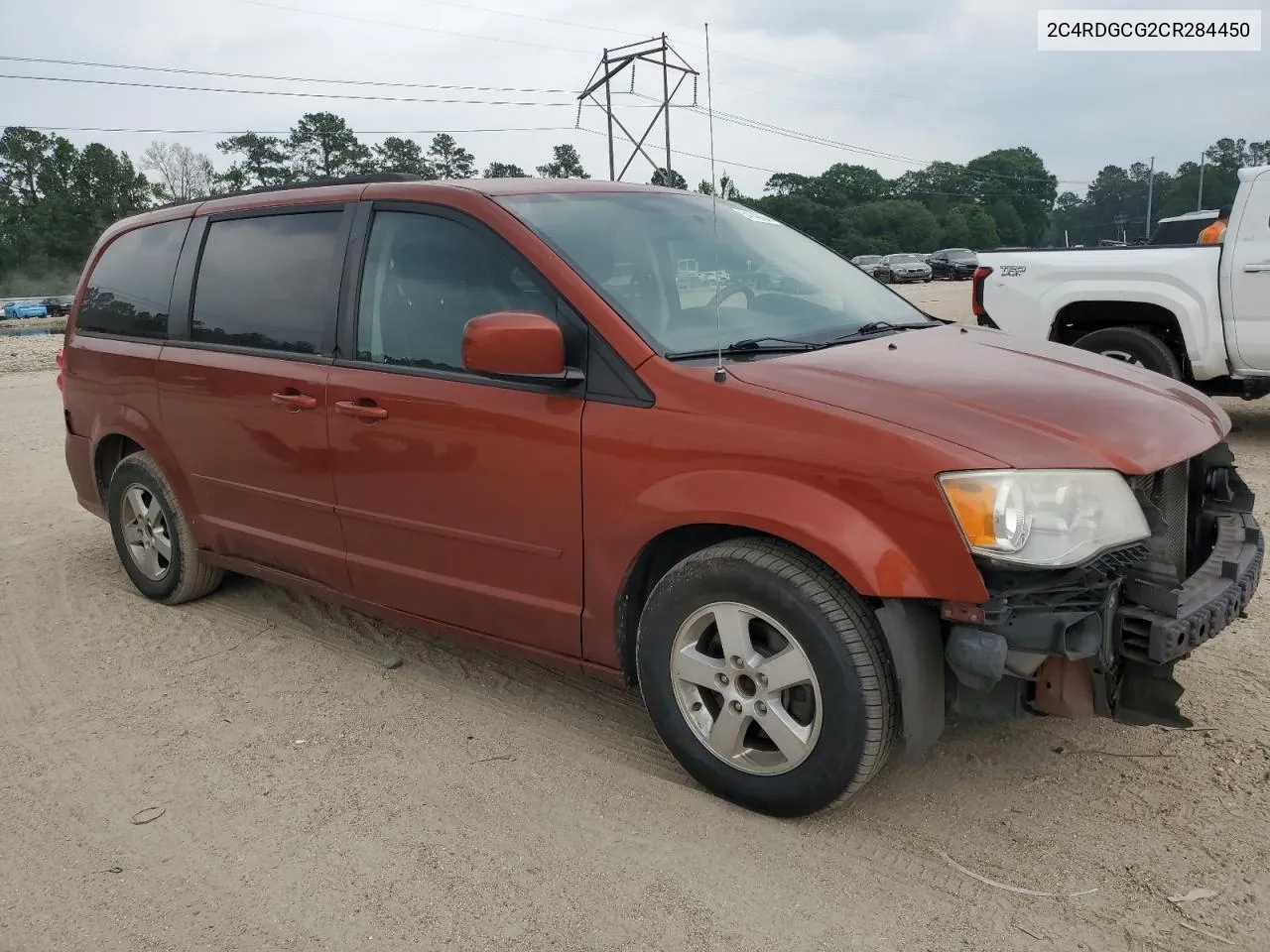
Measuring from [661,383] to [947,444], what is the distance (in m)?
0.84

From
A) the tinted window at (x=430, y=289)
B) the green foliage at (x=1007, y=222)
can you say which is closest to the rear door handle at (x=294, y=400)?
the tinted window at (x=430, y=289)

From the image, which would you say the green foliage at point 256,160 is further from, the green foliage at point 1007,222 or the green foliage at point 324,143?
the green foliage at point 1007,222

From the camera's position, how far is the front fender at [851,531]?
2.50 m

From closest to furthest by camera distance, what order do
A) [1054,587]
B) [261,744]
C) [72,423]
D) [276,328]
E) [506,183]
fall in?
[1054,587] → [261,744] → [506,183] → [276,328] → [72,423]

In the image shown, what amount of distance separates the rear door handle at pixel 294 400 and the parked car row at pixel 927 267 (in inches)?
1618

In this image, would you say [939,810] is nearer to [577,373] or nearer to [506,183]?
[577,373]

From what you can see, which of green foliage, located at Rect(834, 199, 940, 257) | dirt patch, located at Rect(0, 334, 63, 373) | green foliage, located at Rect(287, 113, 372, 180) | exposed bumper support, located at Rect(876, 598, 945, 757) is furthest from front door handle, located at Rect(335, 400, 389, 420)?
green foliage, located at Rect(834, 199, 940, 257)

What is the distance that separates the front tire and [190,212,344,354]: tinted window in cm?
78

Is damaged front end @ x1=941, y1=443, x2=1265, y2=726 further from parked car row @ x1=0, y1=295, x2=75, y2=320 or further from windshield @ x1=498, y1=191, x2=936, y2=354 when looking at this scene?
parked car row @ x1=0, y1=295, x2=75, y2=320

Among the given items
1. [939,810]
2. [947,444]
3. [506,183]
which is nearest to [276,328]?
[506,183]

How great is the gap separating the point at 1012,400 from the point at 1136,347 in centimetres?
562

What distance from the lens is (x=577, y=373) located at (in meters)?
3.08

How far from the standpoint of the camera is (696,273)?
11.6 ft

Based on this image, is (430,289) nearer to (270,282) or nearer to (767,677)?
(270,282)
